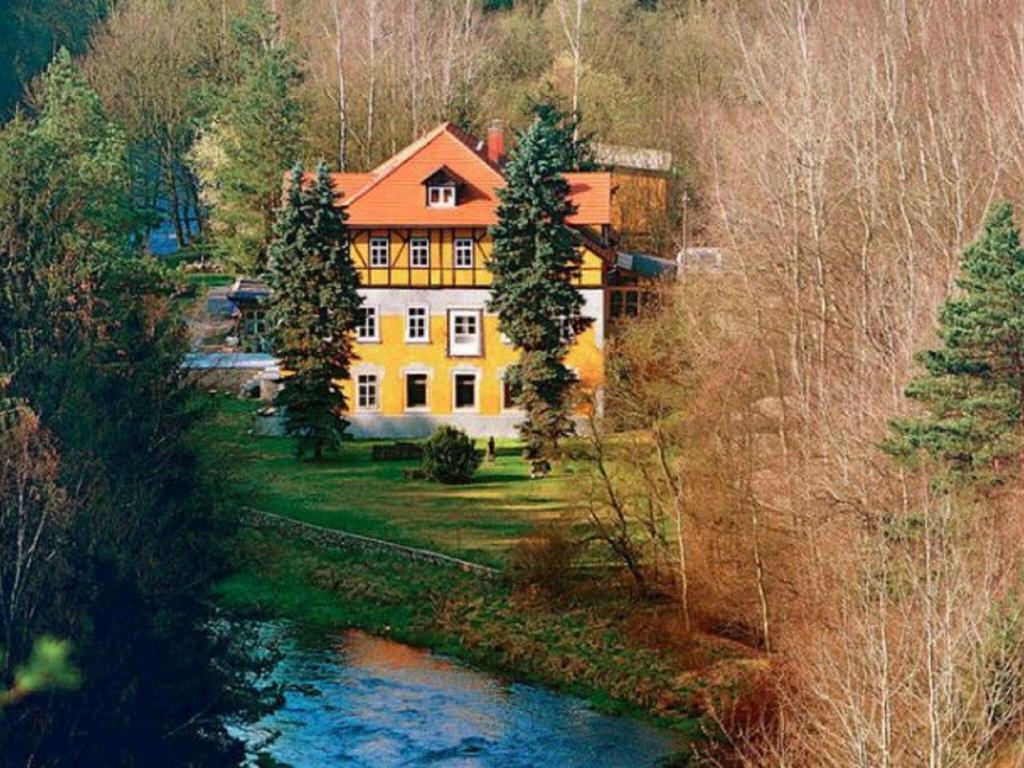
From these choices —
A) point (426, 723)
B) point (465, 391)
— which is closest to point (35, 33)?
point (465, 391)

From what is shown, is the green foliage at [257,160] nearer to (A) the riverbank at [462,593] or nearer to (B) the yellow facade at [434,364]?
(B) the yellow facade at [434,364]

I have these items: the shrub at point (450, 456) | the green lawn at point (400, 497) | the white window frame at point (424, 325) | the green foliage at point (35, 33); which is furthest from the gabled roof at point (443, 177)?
the green foliage at point (35, 33)

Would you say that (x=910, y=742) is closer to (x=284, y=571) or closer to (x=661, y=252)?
(x=284, y=571)

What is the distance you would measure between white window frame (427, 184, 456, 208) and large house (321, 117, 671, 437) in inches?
1.1

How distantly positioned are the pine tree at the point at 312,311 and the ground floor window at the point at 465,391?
4631 millimetres

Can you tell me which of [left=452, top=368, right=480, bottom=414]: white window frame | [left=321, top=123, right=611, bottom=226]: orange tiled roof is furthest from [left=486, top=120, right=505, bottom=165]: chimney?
[left=452, top=368, right=480, bottom=414]: white window frame

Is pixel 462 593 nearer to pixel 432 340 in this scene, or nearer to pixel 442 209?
pixel 432 340

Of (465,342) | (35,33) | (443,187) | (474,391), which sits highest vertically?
(35,33)

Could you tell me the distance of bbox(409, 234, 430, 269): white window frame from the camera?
50.6m

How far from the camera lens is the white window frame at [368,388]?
50469 mm

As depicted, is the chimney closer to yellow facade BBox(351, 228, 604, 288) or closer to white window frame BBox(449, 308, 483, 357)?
yellow facade BBox(351, 228, 604, 288)

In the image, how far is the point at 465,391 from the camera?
166ft

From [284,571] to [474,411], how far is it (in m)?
14.2

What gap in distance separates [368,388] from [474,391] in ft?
9.64
